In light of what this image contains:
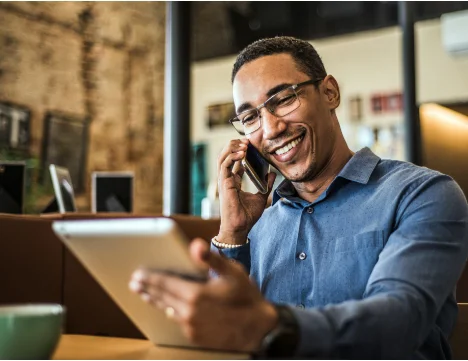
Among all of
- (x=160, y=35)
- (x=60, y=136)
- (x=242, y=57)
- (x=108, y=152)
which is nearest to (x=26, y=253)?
(x=242, y=57)

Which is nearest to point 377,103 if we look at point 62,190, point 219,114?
point 219,114

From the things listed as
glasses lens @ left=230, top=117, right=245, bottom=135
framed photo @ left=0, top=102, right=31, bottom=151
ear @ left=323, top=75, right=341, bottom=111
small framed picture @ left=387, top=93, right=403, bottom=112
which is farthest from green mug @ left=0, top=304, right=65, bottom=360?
small framed picture @ left=387, top=93, right=403, bottom=112

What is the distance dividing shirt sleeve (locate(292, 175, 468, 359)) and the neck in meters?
0.36

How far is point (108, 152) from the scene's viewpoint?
17.2 feet

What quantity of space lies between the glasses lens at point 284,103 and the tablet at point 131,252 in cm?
75

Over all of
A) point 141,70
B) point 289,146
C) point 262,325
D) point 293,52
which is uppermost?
point 141,70

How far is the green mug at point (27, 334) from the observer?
92 cm

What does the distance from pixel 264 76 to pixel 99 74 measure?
388 centimetres

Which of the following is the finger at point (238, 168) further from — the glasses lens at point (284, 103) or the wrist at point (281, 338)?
the wrist at point (281, 338)

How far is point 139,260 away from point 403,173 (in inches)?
32.7

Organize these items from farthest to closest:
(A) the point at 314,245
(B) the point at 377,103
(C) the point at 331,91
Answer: (B) the point at 377,103 → (C) the point at 331,91 → (A) the point at 314,245

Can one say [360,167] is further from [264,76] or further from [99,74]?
[99,74]

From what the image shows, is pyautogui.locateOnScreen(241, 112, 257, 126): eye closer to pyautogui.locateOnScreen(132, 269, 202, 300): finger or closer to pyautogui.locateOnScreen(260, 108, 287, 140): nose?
pyautogui.locateOnScreen(260, 108, 287, 140): nose

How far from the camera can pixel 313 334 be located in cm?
82
